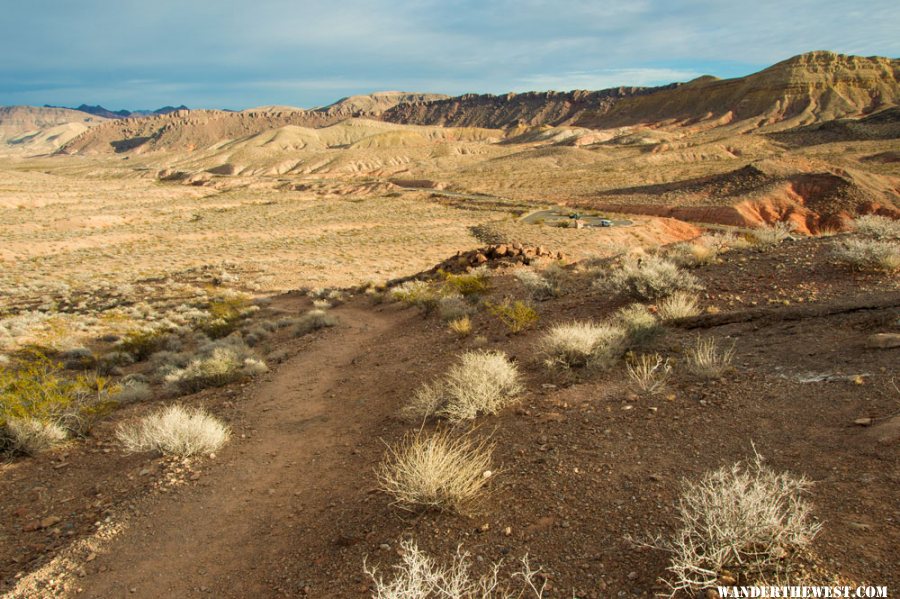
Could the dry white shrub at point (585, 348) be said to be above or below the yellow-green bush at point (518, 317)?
above

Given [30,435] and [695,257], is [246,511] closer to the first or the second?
[30,435]

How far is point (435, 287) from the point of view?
1645 centimetres

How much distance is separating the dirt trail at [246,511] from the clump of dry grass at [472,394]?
34.1 inches

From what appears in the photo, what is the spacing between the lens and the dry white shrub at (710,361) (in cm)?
586

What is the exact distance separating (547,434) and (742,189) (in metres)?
45.7

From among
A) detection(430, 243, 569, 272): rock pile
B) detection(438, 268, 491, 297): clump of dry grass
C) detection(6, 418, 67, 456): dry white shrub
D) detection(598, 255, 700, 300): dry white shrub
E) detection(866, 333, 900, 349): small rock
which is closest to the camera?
detection(866, 333, 900, 349): small rock

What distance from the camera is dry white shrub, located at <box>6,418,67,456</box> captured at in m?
6.90

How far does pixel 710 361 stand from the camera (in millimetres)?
6000

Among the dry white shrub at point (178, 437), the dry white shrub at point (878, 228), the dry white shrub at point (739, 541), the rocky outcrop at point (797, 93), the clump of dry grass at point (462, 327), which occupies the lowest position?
the dry white shrub at point (178, 437)

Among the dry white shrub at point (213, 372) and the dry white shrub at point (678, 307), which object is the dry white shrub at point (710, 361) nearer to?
the dry white shrub at point (678, 307)

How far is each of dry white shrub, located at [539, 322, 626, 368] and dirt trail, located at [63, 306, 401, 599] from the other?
9.03ft

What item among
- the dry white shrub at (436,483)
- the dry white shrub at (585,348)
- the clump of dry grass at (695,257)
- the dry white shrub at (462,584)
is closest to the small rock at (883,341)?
the dry white shrub at (585,348)

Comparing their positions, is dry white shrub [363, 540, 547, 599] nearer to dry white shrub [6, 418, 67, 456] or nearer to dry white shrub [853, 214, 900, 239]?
dry white shrub [6, 418, 67, 456]

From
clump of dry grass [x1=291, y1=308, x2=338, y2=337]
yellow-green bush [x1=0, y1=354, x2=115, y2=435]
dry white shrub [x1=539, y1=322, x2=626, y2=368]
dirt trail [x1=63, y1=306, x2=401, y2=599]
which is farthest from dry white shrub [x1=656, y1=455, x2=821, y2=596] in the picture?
clump of dry grass [x1=291, y1=308, x2=338, y2=337]
